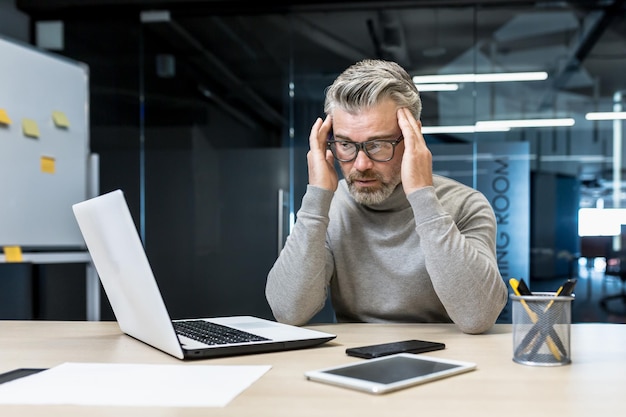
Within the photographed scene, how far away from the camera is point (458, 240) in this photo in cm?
127

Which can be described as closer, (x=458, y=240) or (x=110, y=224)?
(x=110, y=224)

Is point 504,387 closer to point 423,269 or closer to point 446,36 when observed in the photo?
point 423,269

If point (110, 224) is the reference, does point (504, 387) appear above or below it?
below

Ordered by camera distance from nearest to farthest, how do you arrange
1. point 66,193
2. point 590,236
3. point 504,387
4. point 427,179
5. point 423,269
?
1. point 504,387
2. point 427,179
3. point 423,269
4. point 66,193
5. point 590,236

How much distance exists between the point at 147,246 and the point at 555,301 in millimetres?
3622

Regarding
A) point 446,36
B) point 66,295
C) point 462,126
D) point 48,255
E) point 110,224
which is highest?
point 446,36

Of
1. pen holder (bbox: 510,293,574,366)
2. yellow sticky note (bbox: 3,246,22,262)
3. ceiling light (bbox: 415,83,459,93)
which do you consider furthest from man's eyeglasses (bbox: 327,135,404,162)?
ceiling light (bbox: 415,83,459,93)

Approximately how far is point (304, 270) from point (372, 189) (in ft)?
0.86

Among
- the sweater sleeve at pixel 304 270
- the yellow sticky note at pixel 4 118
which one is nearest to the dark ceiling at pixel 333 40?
the yellow sticky note at pixel 4 118

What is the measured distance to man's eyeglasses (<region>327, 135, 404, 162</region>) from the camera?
1452 mm

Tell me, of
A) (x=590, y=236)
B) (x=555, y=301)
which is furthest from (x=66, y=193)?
(x=590, y=236)

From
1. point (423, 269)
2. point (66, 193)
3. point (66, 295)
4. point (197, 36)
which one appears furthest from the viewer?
point (197, 36)

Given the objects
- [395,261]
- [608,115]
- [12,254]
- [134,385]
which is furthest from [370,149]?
[608,115]

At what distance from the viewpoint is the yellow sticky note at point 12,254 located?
2756 mm
